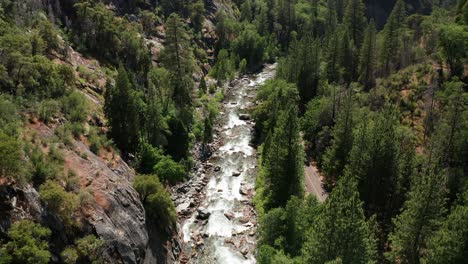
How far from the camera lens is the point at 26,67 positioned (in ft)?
163

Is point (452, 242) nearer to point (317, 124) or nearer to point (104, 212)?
point (104, 212)

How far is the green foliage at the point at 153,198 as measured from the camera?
49.7 metres

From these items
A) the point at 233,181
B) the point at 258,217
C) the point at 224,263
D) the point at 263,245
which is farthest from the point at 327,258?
the point at 233,181

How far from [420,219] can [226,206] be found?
95.0 feet

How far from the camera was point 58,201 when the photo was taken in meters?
36.2

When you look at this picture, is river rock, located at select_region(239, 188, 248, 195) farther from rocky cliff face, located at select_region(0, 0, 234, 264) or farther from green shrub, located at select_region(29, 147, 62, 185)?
green shrub, located at select_region(29, 147, 62, 185)

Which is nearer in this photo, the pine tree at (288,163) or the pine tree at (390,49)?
the pine tree at (288,163)

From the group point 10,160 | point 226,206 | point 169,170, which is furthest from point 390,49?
point 10,160

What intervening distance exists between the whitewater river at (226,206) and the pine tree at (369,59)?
29.7 m

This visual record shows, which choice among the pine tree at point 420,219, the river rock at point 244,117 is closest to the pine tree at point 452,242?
the pine tree at point 420,219

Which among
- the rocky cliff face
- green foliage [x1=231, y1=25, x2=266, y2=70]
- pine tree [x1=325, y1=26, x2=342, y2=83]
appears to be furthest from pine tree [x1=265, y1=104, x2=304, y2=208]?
green foliage [x1=231, y1=25, x2=266, y2=70]

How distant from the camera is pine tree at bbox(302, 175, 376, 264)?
35531mm

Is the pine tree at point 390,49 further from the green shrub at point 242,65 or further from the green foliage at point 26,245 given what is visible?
the green foliage at point 26,245

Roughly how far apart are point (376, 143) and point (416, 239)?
1514cm
